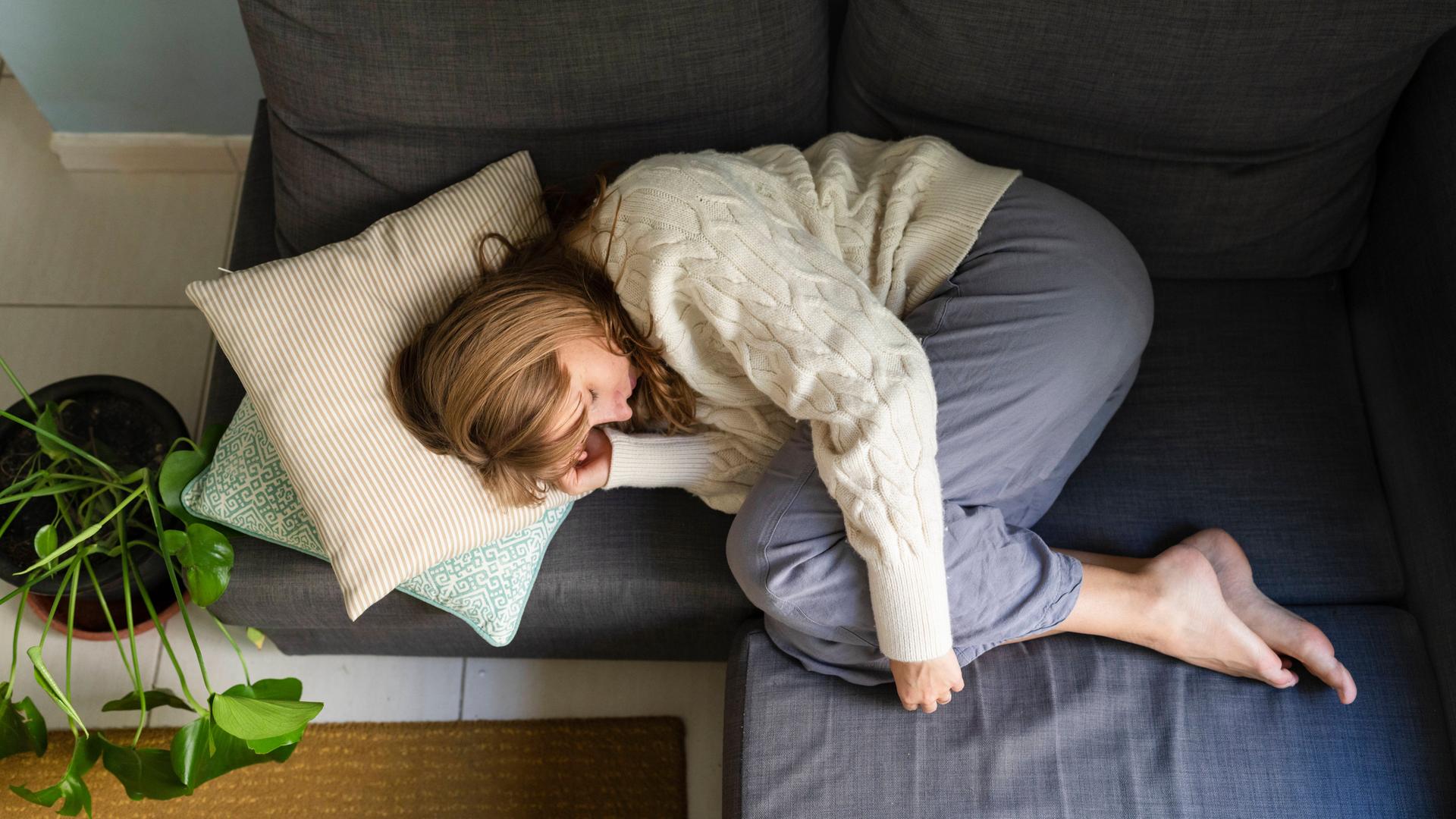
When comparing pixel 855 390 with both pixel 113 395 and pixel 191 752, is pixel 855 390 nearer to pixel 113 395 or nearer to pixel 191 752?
pixel 191 752

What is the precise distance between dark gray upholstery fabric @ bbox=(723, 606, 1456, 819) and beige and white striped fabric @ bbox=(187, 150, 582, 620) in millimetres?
447

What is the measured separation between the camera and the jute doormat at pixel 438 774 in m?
1.51

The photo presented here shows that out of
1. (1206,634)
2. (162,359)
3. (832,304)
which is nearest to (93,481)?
(162,359)

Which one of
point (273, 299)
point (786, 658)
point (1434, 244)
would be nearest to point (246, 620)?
point (273, 299)

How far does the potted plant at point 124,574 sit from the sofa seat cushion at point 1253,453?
1025 millimetres

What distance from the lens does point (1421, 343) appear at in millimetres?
1281

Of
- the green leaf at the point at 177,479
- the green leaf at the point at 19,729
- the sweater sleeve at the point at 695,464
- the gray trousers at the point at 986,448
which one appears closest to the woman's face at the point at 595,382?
the sweater sleeve at the point at 695,464

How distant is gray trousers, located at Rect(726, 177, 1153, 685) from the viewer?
3.92 ft

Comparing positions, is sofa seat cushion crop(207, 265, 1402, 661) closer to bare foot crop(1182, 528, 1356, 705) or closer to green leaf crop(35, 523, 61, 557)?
bare foot crop(1182, 528, 1356, 705)

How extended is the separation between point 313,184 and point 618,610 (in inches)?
26.9

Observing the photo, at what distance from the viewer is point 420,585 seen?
1234mm

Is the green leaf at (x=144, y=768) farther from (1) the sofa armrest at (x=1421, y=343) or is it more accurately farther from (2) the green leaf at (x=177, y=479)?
(1) the sofa armrest at (x=1421, y=343)

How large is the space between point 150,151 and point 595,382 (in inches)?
51.0

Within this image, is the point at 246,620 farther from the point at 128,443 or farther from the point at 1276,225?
Result: the point at 1276,225
